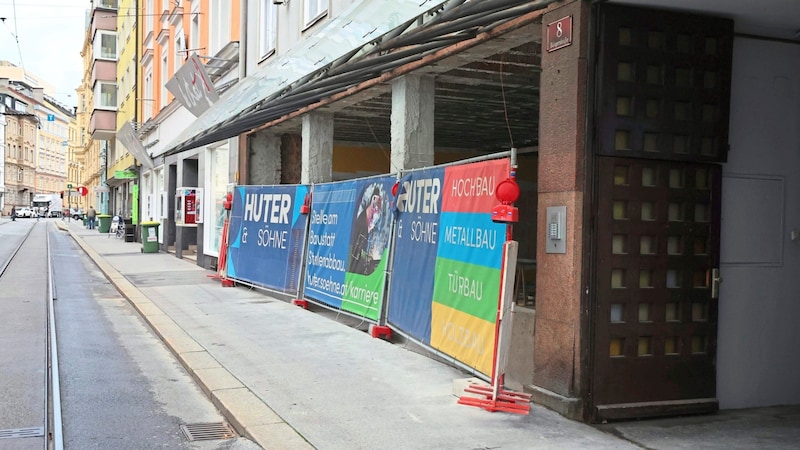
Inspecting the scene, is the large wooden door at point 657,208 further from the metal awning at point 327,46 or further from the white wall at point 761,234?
the metal awning at point 327,46

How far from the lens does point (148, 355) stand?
880cm

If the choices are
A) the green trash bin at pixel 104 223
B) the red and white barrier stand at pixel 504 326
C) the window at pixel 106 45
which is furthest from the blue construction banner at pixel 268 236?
the window at pixel 106 45

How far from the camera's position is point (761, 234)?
21.0ft

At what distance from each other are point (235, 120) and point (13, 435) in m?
8.75

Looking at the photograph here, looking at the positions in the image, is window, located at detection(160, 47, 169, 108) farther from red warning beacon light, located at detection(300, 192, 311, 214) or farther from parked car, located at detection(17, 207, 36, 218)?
parked car, located at detection(17, 207, 36, 218)

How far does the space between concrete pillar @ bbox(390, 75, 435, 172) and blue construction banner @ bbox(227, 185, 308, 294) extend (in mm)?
2718

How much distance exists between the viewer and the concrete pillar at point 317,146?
43.7 ft

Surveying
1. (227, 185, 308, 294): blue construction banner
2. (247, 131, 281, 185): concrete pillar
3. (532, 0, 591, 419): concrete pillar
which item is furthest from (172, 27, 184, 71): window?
(532, 0, 591, 419): concrete pillar

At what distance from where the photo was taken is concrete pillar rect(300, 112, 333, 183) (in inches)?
524

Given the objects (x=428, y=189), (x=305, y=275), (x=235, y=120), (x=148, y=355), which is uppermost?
(x=235, y=120)

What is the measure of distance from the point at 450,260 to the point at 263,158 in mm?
9868

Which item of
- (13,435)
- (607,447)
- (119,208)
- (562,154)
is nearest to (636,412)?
(607,447)

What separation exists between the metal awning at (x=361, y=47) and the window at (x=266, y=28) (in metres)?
2.41

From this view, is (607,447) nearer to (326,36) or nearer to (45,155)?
(326,36)
